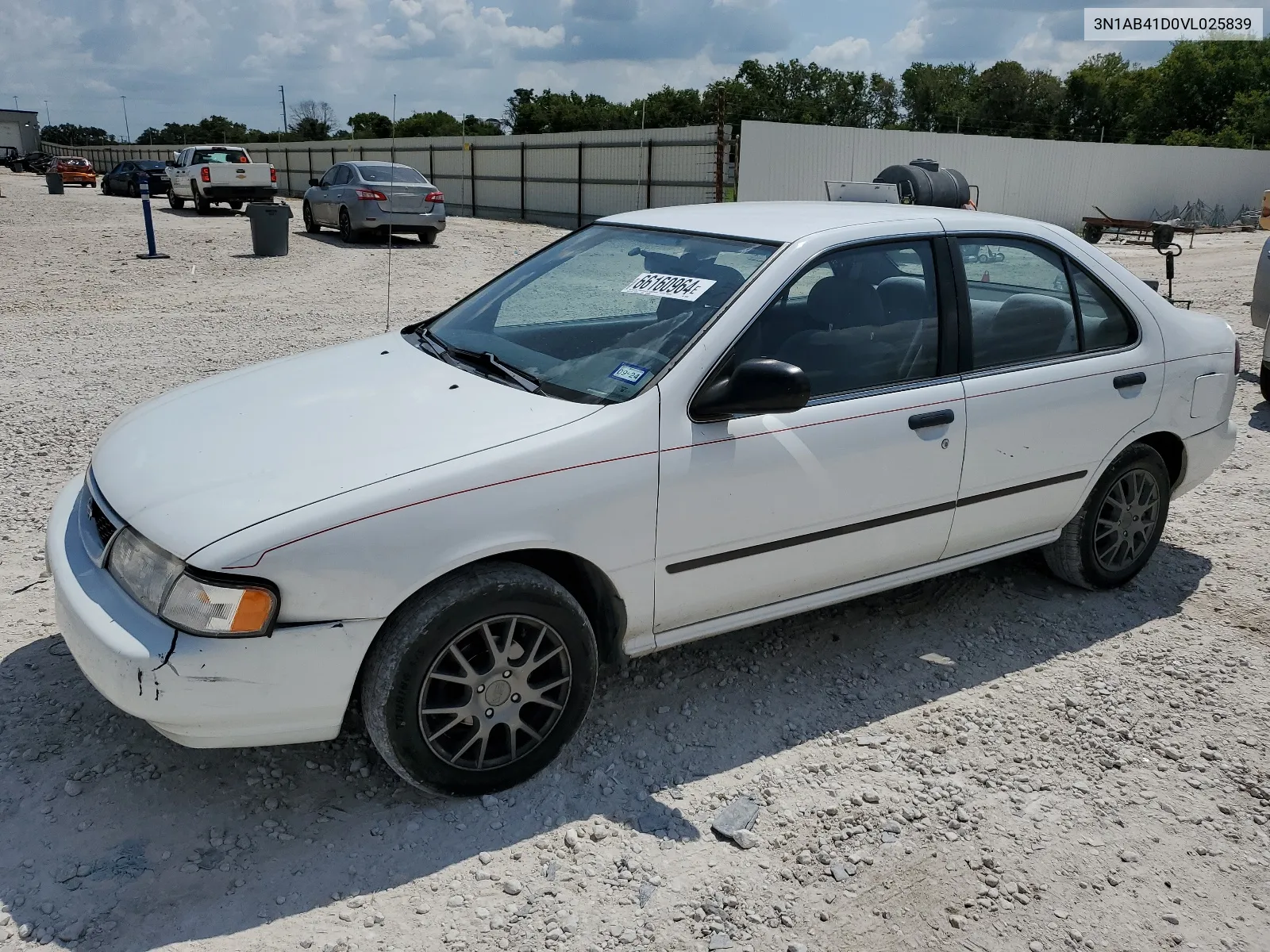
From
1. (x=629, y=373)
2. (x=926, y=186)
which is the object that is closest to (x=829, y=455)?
(x=629, y=373)

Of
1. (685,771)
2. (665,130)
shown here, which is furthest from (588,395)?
(665,130)

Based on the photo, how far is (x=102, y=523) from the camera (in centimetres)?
313

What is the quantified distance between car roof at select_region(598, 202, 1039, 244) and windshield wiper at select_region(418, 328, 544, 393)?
3.05ft

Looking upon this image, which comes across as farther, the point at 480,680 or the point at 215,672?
the point at 480,680

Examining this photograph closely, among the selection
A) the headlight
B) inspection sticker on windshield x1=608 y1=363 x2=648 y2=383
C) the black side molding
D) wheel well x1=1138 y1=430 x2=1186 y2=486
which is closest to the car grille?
the headlight

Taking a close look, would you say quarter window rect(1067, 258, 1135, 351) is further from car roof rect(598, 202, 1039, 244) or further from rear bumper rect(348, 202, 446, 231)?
rear bumper rect(348, 202, 446, 231)

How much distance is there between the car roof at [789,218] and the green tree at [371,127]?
4232cm

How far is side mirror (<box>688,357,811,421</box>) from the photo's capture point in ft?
10.2

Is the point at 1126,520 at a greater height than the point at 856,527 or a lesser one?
lesser

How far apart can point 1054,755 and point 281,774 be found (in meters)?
2.54

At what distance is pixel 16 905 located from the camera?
264cm

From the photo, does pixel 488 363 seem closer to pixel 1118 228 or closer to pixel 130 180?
pixel 1118 228

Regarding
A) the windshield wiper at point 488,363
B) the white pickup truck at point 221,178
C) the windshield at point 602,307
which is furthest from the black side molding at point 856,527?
the white pickup truck at point 221,178

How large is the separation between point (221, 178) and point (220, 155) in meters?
1.51
